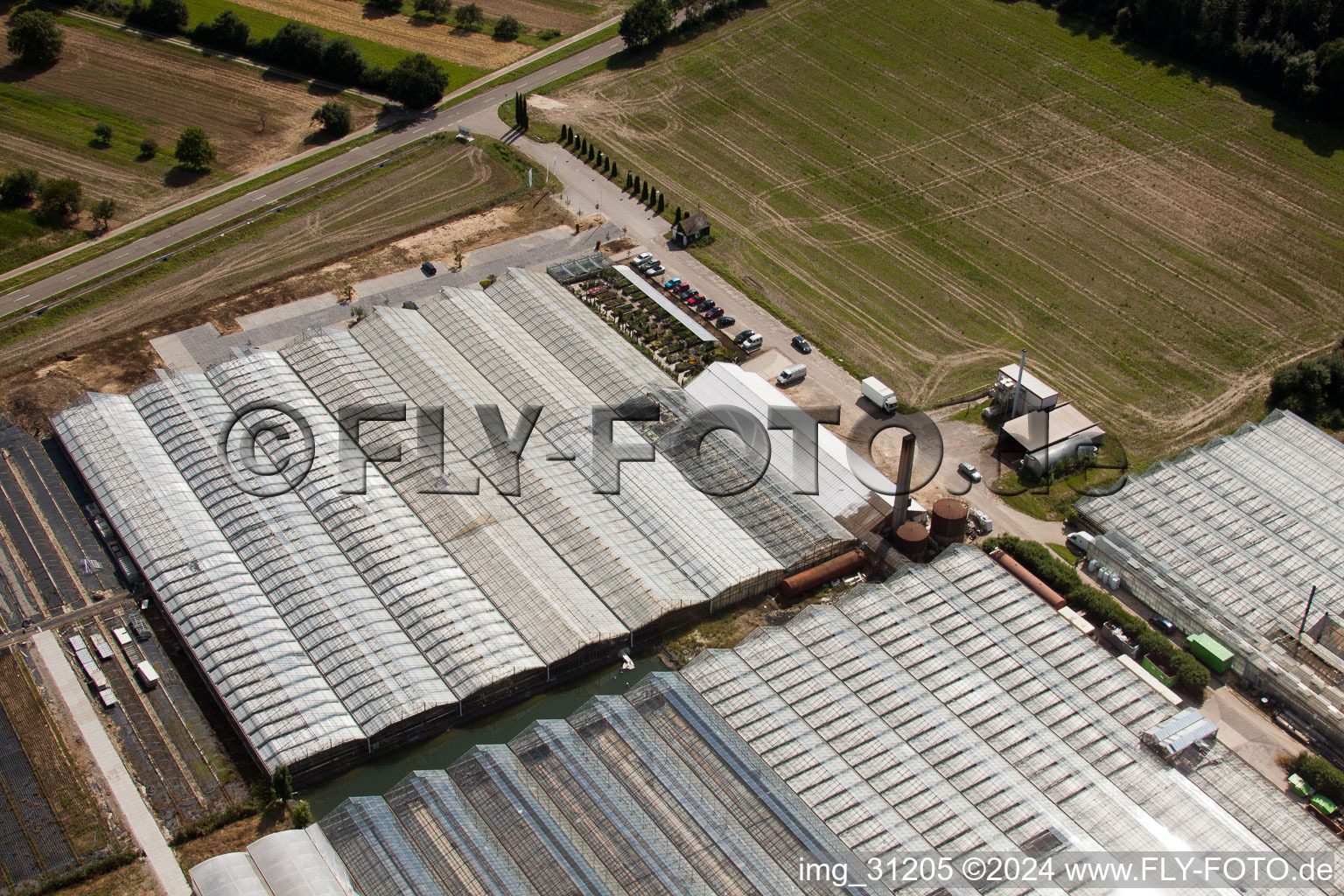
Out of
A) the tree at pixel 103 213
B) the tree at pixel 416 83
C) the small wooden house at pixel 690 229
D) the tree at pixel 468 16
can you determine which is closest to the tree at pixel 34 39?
the tree at pixel 103 213

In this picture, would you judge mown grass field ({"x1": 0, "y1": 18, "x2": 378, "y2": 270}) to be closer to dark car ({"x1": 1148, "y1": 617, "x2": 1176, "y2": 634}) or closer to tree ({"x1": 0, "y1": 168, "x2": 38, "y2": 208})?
tree ({"x1": 0, "y1": 168, "x2": 38, "y2": 208})

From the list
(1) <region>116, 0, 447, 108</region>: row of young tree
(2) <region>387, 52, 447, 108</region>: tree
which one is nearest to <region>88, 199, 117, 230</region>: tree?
(2) <region>387, 52, 447, 108</region>: tree

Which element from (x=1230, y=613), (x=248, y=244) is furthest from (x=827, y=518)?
(x=248, y=244)

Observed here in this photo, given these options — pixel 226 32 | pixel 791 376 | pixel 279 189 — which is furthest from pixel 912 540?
pixel 226 32

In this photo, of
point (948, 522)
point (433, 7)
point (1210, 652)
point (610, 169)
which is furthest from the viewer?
point (433, 7)

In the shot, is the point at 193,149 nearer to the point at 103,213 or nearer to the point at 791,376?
the point at 103,213

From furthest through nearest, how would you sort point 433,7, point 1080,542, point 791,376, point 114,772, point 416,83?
point 433,7
point 416,83
point 791,376
point 1080,542
point 114,772
